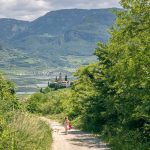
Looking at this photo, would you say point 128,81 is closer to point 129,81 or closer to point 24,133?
point 129,81

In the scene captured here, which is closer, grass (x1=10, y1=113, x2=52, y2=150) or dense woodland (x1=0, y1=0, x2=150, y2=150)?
dense woodland (x1=0, y1=0, x2=150, y2=150)

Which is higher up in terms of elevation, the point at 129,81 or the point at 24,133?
the point at 129,81

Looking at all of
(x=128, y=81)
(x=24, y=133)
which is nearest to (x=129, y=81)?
(x=128, y=81)

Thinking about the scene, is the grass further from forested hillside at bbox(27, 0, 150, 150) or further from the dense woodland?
forested hillside at bbox(27, 0, 150, 150)

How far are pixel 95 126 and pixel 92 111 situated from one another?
4.05 meters

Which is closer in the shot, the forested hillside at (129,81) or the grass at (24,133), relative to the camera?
the forested hillside at (129,81)

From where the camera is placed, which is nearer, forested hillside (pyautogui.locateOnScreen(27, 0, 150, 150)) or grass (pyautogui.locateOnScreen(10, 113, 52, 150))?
forested hillside (pyautogui.locateOnScreen(27, 0, 150, 150))

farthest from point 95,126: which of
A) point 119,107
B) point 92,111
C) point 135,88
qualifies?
point 135,88

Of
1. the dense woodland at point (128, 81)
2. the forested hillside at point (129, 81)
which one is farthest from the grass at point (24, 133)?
the forested hillside at point (129, 81)

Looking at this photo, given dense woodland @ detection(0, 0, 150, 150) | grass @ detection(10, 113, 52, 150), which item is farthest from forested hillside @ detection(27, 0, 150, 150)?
grass @ detection(10, 113, 52, 150)

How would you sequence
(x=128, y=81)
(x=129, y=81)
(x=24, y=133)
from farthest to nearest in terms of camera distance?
(x=128, y=81), (x=129, y=81), (x=24, y=133)

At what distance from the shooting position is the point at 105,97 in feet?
127

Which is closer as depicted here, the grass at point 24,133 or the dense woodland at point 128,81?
the dense woodland at point 128,81

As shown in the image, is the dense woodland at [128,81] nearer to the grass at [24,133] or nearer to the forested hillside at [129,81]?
the forested hillside at [129,81]
